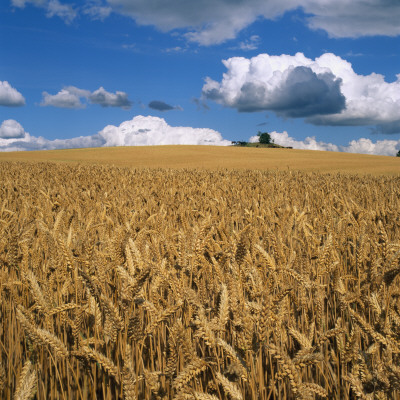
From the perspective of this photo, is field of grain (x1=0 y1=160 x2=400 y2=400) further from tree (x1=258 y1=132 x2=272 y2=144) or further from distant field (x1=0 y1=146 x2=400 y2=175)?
tree (x1=258 y1=132 x2=272 y2=144)

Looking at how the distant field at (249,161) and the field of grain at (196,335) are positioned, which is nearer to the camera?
the field of grain at (196,335)

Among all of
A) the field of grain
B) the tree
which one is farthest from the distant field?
the tree

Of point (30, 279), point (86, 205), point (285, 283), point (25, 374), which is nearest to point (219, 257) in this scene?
point (285, 283)

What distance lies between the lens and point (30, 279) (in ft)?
4.25

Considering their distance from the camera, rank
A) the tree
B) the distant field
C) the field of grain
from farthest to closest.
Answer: the tree
the distant field
the field of grain

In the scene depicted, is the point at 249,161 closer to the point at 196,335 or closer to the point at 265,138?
the point at 196,335

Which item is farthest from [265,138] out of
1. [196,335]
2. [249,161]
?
[196,335]

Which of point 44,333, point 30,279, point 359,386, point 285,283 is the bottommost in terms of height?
point 285,283

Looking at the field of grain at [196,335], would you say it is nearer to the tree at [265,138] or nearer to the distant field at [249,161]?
the distant field at [249,161]

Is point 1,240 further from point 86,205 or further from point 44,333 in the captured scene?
point 86,205

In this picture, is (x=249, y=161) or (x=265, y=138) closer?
(x=249, y=161)

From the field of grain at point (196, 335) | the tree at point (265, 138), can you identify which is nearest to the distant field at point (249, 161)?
the field of grain at point (196, 335)

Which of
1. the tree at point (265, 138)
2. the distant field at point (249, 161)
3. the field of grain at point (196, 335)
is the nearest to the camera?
the field of grain at point (196, 335)

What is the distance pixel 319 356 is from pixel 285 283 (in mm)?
1665
